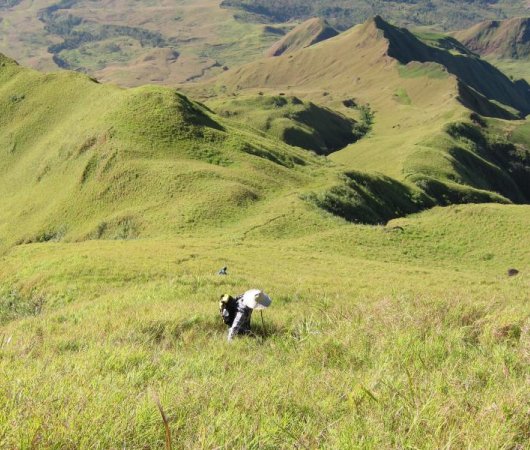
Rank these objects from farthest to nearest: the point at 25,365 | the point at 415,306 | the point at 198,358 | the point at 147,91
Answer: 1. the point at 147,91
2. the point at 415,306
3. the point at 198,358
4. the point at 25,365

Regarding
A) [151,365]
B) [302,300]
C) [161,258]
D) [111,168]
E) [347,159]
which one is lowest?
[347,159]

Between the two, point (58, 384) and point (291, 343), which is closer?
point (58, 384)

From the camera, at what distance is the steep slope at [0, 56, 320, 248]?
53188 mm

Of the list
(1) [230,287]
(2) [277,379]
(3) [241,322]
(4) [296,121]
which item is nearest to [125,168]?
(1) [230,287]

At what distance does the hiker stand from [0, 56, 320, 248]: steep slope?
35.6 m

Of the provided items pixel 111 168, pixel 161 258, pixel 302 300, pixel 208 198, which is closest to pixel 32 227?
pixel 111 168

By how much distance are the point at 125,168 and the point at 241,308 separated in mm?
53168

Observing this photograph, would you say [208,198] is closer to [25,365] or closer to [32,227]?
[32,227]

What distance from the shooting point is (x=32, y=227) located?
196 feet

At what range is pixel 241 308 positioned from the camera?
11578mm

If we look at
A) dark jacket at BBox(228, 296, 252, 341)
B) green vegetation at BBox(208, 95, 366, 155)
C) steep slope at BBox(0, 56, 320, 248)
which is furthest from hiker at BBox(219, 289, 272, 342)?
green vegetation at BBox(208, 95, 366, 155)

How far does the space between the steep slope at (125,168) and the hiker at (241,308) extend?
3556cm

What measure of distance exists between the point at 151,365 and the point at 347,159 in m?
130

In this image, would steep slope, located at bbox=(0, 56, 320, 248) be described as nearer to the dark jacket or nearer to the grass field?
the dark jacket
